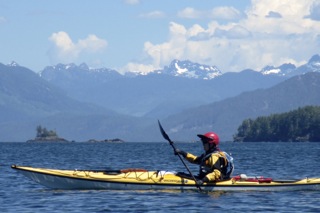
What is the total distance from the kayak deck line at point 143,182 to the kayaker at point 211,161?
0.95 feet

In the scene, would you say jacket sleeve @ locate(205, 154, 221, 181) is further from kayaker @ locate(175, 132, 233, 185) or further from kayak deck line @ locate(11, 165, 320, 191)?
kayak deck line @ locate(11, 165, 320, 191)

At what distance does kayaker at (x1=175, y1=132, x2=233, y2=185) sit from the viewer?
3853 centimetres

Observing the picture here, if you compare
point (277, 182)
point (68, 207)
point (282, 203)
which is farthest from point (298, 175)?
point (68, 207)

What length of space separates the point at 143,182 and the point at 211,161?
294cm

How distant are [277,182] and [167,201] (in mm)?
5916

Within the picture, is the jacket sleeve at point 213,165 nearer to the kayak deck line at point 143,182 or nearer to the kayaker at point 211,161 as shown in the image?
the kayaker at point 211,161

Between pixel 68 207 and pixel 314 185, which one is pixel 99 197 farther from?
pixel 314 185

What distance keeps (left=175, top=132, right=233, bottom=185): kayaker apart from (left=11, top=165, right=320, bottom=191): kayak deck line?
29 cm

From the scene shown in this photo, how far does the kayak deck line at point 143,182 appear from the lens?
3903 centimetres

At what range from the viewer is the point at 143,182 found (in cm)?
3919

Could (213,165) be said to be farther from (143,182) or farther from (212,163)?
(143,182)

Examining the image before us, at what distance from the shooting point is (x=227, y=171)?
39375mm

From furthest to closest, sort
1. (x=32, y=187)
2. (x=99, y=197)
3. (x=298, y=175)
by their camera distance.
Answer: (x=298, y=175)
(x=32, y=187)
(x=99, y=197)

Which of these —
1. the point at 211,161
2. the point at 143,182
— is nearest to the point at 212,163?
the point at 211,161
